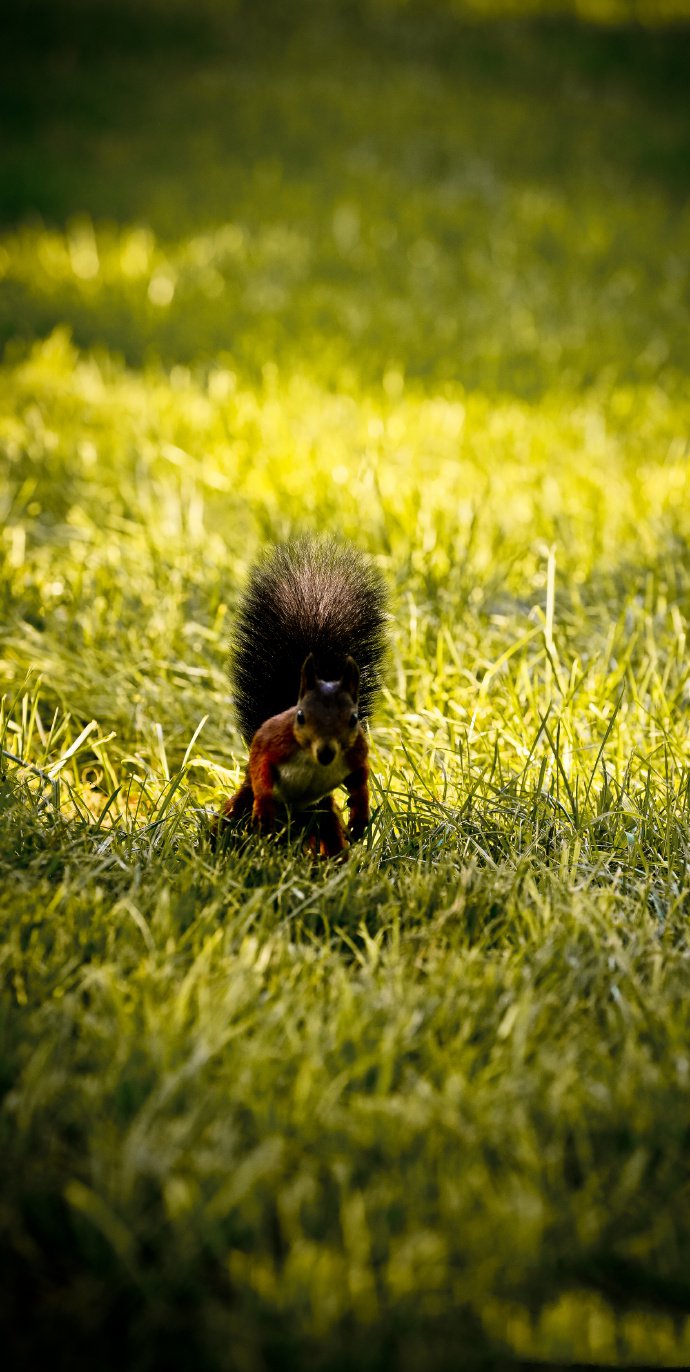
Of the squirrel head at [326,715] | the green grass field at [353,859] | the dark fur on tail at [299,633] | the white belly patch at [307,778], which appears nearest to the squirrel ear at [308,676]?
the squirrel head at [326,715]

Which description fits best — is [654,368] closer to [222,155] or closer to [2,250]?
[2,250]

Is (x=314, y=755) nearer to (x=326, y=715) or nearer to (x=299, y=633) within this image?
(x=326, y=715)

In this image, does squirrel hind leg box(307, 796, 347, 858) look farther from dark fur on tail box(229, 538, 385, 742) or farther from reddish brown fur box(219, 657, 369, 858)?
dark fur on tail box(229, 538, 385, 742)

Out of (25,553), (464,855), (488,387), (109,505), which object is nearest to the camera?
(464,855)

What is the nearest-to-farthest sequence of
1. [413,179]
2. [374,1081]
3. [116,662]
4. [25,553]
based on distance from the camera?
[374,1081] < [116,662] < [25,553] < [413,179]

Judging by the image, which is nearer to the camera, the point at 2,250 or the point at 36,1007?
the point at 36,1007

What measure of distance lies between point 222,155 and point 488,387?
593 cm

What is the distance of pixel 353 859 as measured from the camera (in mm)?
1995

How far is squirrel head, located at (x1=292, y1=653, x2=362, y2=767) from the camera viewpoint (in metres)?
1.77

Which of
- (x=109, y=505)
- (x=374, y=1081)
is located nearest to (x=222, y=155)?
(x=109, y=505)

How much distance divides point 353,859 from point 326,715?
337 mm

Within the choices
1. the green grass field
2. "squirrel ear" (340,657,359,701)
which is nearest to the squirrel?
"squirrel ear" (340,657,359,701)

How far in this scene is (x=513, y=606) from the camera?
3.27 metres

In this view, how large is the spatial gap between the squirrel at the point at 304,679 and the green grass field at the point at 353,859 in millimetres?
103
